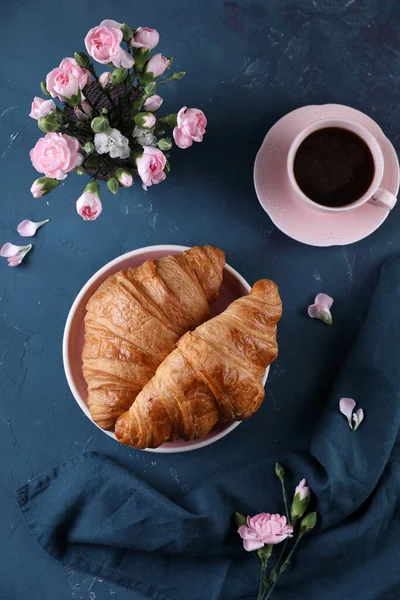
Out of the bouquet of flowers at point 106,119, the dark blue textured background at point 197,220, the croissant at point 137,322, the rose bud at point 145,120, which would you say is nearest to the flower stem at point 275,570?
the dark blue textured background at point 197,220

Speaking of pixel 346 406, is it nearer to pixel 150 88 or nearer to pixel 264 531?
pixel 264 531

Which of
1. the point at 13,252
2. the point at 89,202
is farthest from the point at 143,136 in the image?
the point at 13,252

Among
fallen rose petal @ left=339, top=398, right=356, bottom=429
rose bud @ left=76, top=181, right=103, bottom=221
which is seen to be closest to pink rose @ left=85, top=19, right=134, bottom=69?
rose bud @ left=76, top=181, right=103, bottom=221

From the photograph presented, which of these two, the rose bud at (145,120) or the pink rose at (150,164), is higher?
the rose bud at (145,120)

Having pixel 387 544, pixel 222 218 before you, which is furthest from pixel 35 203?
pixel 387 544

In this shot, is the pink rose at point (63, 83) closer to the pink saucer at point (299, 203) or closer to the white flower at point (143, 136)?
the white flower at point (143, 136)

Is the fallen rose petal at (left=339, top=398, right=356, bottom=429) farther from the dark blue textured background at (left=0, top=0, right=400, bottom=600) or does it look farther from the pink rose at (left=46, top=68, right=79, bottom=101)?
the pink rose at (left=46, top=68, right=79, bottom=101)
